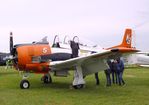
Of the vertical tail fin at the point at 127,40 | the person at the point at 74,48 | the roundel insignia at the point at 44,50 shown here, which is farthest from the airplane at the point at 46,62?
the vertical tail fin at the point at 127,40

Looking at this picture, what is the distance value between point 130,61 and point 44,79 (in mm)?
4413

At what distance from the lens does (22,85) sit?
12.9m

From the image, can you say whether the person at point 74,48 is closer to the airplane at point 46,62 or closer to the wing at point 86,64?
the airplane at point 46,62

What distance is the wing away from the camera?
11891mm

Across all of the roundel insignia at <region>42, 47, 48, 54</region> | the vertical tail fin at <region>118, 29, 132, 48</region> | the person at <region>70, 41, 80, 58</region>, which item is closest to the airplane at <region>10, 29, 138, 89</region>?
the roundel insignia at <region>42, 47, 48, 54</region>

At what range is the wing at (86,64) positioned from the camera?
1189cm

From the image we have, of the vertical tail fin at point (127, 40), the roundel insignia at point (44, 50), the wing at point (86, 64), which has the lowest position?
the wing at point (86, 64)

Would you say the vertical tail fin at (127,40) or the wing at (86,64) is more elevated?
the vertical tail fin at (127,40)

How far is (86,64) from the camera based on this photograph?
43.1ft

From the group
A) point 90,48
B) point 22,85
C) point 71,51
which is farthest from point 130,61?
point 22,85

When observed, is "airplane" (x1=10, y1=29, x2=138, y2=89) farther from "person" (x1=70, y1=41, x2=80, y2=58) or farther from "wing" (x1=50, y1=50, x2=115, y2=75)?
"person" (x1=70, y1=41, x2=80, y2=58)

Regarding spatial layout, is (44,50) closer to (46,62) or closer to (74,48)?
(46,62)

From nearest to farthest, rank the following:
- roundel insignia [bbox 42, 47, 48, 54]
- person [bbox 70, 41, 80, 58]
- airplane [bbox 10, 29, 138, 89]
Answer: airplane [bbox 10, 29, 138, 89] → roundel insignia [bbox 42, 47, 48, 54] → person [bbox 70, 41, 80, 58]

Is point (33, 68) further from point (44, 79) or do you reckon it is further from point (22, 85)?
point (44, 79)
